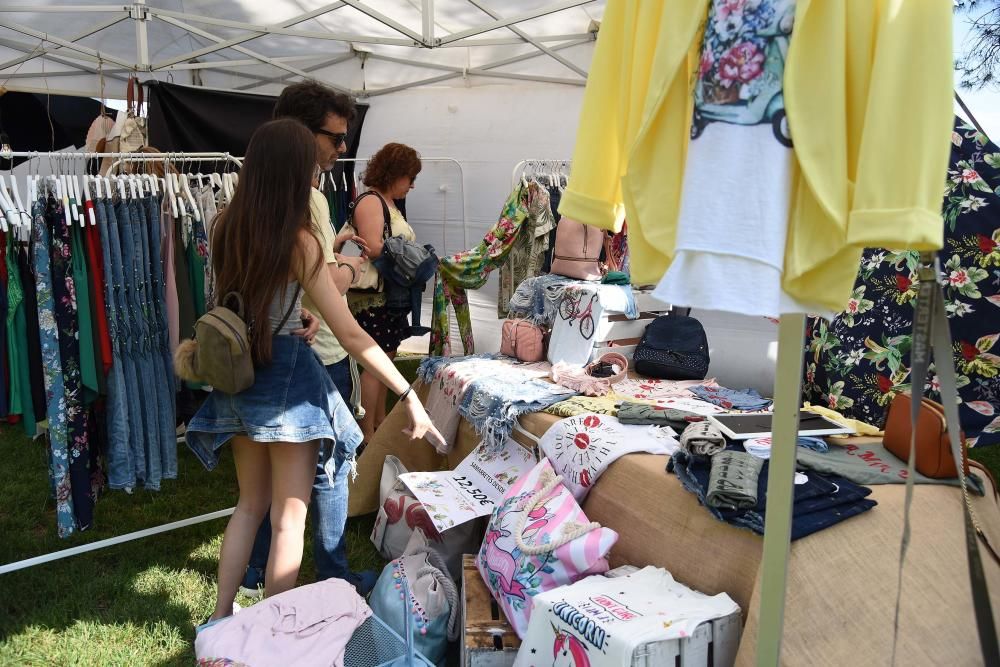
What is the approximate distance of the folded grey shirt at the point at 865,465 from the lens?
1998mm

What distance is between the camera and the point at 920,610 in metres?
1.67

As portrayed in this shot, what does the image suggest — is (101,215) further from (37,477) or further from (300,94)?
(37,477)

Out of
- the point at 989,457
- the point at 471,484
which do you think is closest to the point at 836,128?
the point at 471,484

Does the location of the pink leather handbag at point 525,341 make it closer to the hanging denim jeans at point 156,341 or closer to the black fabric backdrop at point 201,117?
the hanging denim jeans at point 156,341

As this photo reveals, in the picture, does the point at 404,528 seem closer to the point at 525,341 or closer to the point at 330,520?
the point at 330,520

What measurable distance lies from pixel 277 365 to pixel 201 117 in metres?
4.37

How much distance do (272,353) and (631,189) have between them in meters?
1.22

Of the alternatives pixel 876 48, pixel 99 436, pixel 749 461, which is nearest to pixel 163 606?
pixel 99 436

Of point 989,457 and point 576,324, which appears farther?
point 989,457

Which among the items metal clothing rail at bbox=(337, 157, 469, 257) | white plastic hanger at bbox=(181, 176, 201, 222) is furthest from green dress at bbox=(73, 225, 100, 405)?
metal clothing rail at bbox=(337, 157, 469, 257)

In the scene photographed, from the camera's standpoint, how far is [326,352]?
2.68 metres

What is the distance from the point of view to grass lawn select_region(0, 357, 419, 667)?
256cm

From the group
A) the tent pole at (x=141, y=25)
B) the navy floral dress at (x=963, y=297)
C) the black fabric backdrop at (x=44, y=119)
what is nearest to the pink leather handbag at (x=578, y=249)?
the navy floral dress at (x=963, y=297)

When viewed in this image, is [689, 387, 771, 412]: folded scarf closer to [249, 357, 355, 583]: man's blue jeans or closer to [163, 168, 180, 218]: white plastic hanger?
[249, 357, 355, 583]: man's blue jeans
